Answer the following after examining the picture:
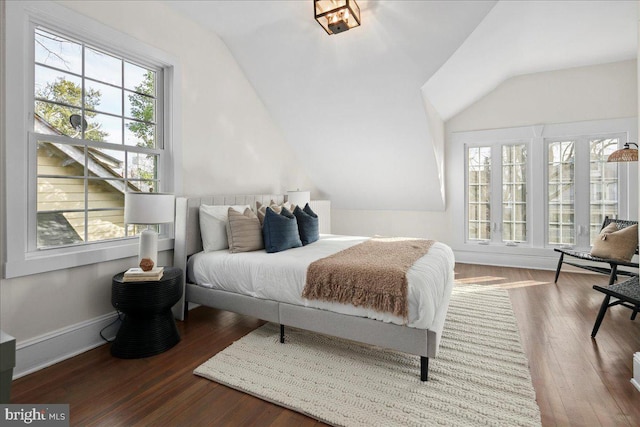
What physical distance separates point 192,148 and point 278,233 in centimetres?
129

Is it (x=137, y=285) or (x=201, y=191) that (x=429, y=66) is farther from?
(x=137, y=285)

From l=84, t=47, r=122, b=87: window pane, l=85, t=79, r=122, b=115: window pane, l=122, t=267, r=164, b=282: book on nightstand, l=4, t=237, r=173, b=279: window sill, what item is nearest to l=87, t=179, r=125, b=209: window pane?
l=4, t=237, r=173, b=279: window sill

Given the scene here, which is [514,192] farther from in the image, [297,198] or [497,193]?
[297,198]

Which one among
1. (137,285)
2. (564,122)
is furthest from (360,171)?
(137,285)

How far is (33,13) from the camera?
7.04 ft

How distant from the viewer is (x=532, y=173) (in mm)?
4914

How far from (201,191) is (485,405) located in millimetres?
3010

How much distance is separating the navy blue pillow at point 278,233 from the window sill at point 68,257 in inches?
43.8

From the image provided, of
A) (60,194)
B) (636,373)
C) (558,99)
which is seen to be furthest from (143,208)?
(558,99)

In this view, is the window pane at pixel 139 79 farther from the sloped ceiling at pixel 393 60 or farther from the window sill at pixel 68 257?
the window sill at pixel 68 257

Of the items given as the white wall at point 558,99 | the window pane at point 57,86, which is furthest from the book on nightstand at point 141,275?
the white wall at point 558,99

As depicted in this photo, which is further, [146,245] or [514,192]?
[514,192]

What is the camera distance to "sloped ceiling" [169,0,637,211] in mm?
3076

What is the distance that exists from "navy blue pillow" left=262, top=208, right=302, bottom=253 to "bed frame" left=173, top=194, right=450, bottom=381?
531mm
